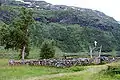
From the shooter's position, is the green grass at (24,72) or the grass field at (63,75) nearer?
the grass field at (63,75)

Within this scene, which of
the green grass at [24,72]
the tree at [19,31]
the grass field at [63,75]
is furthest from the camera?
the tree at [19,31]

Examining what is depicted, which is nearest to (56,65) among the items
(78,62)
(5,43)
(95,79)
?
(78,62)

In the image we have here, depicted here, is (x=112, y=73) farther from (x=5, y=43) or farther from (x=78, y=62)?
(x=5, y=43)

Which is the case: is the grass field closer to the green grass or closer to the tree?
the green grass

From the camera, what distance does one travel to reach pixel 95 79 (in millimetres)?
36094

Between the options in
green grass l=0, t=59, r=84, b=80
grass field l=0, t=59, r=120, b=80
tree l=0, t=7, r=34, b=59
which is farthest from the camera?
tree l=0, t=7, r=34, b=59

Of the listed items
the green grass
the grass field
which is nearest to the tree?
the green grass

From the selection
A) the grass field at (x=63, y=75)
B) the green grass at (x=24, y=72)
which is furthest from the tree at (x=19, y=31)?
the grass field at (x=63, y=75)

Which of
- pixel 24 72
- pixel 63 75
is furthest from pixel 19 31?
pixel 63 75

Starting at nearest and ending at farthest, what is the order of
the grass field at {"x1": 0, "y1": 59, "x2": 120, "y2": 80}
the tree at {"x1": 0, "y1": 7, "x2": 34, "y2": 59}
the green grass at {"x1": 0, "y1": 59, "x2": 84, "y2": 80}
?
the grass field at {"x1": 0, "y1": 59, "x2": 120, "y2": 80}
the green grass at {"x1": 0, "y1": 59, "x2": 84, "y2": 80}
the tree at {"x1": 0, "y1": 7, "x2": 34, "y2": 59}

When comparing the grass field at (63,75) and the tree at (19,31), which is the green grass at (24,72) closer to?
the grass field at (63,75)

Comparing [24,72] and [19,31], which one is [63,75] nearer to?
[24,72]

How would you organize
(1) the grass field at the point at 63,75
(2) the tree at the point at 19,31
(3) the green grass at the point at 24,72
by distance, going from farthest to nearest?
(2) the tree at the point at 19,31, (3) the green grass at the point at 24,72, (1) the grass field at the point at 63,75

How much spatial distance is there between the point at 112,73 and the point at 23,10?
63.8 meters
